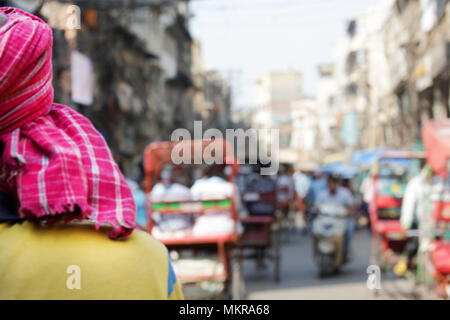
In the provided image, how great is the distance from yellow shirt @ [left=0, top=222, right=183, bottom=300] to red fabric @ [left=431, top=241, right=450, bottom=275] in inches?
236

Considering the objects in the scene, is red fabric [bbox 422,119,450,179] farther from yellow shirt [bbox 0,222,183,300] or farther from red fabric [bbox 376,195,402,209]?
yellow shirt [bbox 0,222,183,300]

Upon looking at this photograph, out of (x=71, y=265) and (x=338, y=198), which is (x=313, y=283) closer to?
(x=338, y=198)

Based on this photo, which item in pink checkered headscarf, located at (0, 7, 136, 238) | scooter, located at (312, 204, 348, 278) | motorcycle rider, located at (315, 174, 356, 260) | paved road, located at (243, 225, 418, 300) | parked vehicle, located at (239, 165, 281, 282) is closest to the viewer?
pink checkered headscarf, located at (0, 7, 136, 238)

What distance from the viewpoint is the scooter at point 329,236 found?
37.9 feet

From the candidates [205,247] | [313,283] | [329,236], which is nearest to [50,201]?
[205,247]

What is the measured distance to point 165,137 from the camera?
40.4 meters

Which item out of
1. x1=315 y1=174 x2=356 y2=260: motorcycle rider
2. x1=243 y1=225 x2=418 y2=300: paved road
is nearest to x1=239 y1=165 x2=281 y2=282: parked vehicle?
x1=243 y1=225 x2=418 y2=300: paved road

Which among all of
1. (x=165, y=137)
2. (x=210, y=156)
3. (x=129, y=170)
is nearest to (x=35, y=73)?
(x=210, y=156)

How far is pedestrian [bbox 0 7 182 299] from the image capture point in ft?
5.66

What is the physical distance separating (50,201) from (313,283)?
9521mm

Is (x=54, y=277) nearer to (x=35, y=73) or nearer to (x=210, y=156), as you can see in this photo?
(x=35, y=73)

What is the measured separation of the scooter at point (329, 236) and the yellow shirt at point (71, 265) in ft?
32.5

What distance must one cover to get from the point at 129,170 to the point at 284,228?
458 inches

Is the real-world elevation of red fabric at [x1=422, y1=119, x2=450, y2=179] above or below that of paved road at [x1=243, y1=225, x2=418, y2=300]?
above
